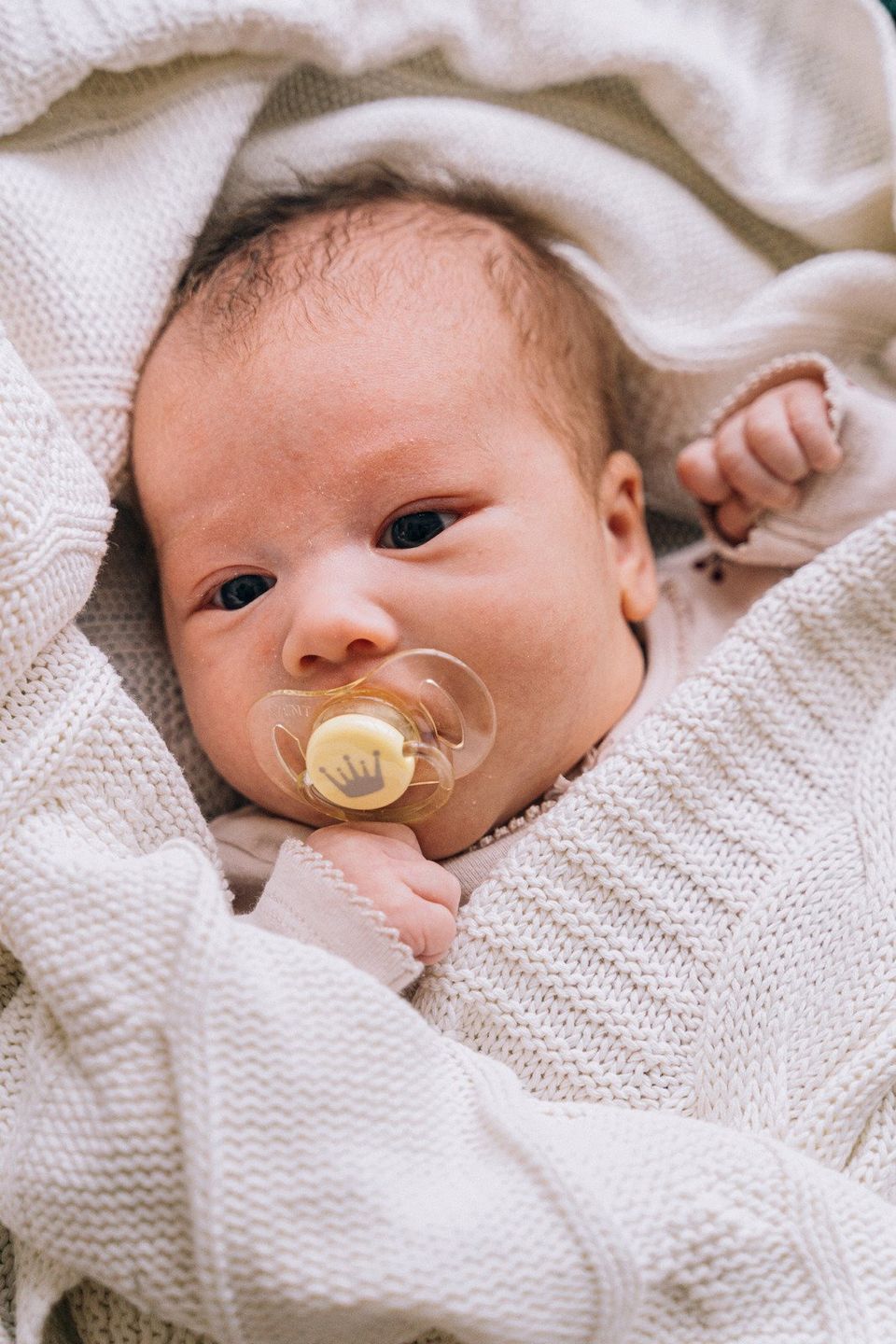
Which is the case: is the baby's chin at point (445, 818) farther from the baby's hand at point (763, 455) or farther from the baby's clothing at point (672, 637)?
the baby's hand at point (763, 455)

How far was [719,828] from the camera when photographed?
1201 millimetres

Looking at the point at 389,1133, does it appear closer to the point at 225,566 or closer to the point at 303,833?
the point at 303,833

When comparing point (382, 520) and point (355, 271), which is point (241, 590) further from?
point (355, 271)

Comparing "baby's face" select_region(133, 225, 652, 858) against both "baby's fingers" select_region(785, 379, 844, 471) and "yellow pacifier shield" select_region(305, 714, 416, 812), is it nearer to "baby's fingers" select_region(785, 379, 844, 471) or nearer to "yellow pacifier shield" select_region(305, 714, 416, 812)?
"yellow pacifier shield" select_region(305, 714, 416, 812)

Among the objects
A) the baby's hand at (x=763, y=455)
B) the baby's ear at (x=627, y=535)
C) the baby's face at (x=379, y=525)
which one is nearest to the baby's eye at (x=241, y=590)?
the baby's face at (x=379, y=525)

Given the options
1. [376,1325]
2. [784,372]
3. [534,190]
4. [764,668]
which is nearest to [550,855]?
[764,668]

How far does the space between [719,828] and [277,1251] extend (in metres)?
0.60

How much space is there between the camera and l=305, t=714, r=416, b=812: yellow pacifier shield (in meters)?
1.06

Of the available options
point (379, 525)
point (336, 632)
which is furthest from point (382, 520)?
point (336, 632)

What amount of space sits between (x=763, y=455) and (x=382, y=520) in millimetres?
533

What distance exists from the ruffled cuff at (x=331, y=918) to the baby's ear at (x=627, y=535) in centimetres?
51

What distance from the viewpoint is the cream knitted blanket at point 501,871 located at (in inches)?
34.5

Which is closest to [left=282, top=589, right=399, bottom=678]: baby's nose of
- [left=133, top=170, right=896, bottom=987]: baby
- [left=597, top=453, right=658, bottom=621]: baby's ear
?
[left=133, top=170, right=896, bottom=987]: baby

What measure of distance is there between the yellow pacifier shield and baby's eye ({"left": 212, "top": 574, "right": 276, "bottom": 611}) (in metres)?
0.20
